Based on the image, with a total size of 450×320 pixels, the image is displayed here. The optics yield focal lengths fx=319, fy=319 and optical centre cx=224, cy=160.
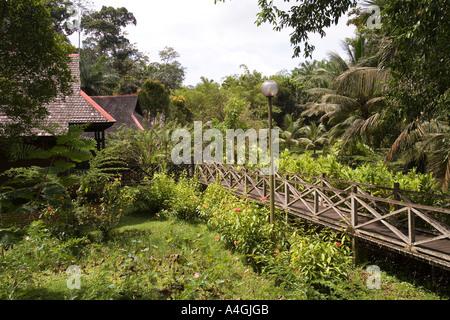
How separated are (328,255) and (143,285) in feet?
9.83

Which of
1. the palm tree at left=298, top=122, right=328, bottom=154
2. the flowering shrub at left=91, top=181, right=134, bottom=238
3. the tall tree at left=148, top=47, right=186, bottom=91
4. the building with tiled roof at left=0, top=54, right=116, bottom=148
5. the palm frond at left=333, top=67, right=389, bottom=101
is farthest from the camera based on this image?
the tall tree at left=148, top=47, right=186, bottom=91

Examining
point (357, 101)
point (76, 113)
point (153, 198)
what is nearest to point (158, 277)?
point (153, 198)

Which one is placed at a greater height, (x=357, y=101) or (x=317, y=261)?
(x=357, y=101)

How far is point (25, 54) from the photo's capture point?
575cm

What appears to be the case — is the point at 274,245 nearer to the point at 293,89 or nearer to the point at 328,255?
the point at 328,255

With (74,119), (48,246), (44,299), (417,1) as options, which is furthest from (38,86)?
(417,1)

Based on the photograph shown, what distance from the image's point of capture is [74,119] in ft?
35.0

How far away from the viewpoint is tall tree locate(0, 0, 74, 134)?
5.59 meters

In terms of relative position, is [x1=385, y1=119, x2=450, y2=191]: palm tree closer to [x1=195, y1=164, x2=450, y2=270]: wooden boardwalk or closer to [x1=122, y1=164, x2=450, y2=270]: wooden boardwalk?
[x1=122, y1=164, x2=450, y2=270]: wooden boardwalk

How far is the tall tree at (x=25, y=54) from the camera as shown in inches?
220

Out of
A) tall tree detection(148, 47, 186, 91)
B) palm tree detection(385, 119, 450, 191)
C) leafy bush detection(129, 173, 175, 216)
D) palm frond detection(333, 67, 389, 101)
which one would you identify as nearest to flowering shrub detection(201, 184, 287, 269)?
leafy bush detection(129, 173, 175, 216)

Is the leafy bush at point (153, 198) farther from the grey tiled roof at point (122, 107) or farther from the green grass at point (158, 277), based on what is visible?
the grey tiled roof at point (122, 107)

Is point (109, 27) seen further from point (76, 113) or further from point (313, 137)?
point (76, 113)
